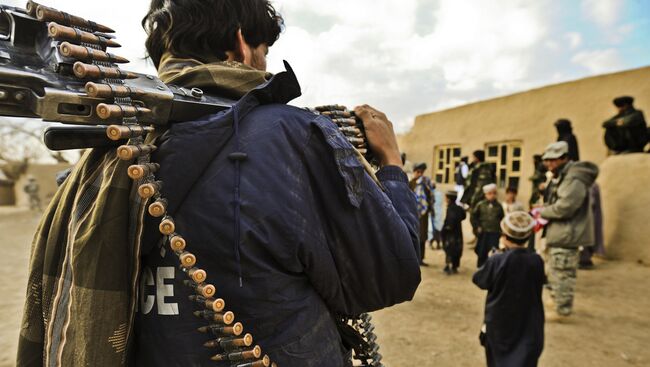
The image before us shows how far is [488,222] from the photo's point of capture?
24.3 feet

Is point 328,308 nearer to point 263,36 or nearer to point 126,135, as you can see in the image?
point 126,135

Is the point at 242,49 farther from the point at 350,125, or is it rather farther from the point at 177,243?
the point at 177,243

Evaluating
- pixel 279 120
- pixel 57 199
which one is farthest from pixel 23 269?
pixel 279 120

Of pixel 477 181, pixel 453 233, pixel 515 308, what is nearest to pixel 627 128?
pixel 477 181

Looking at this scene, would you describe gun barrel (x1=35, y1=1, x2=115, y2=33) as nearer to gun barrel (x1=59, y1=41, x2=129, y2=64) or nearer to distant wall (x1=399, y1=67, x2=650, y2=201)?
gun barrel (x1=59, y1=41, x2=129, y2=64)

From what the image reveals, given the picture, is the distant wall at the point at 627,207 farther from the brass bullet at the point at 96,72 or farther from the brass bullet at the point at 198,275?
the brass bullet at the point at 96,72

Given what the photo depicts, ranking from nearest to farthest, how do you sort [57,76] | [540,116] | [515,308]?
[57,76]
[515,308]
[540,116]

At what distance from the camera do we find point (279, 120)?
3.59ft

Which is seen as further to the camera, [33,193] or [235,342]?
[33,193]

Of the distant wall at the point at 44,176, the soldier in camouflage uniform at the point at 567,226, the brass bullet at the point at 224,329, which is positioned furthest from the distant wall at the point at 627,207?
the distant wall at the point at 44,176

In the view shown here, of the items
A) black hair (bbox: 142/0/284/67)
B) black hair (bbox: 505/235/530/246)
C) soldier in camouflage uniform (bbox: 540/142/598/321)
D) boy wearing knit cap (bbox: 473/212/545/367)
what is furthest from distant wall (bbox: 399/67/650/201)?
black hair (bbox: 142/0/284/67)

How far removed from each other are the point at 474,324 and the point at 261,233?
5.21 meters

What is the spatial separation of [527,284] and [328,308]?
2.94m

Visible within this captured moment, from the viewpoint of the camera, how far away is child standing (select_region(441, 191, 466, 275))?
26.9 feet
